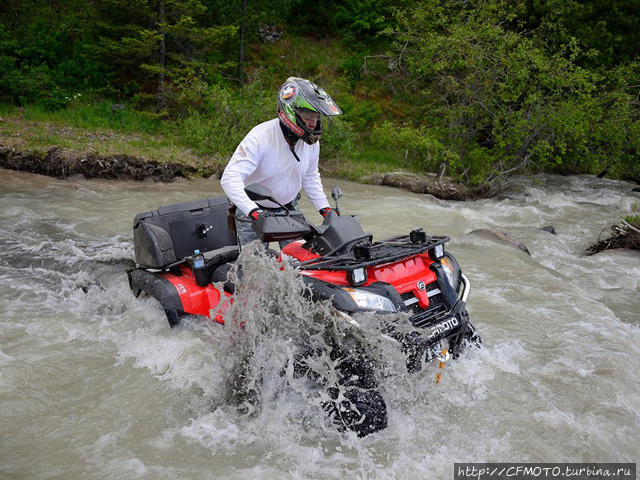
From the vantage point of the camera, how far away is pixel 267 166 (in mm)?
4453

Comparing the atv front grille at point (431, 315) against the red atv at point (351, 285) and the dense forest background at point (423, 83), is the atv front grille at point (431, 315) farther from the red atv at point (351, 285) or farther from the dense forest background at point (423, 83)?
the dense forest background at point (423, 83)

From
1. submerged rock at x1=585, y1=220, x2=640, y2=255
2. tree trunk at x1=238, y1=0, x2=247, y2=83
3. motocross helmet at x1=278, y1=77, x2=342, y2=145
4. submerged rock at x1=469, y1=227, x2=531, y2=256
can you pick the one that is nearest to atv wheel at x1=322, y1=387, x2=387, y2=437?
motocross helmet at x1=278, y1=77, x2=342, y2=145

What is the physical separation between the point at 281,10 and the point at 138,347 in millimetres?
19217

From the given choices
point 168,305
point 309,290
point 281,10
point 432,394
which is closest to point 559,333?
point 432,394

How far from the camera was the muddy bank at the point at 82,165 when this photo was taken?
36.5ft

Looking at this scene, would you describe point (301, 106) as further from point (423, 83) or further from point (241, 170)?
point (423, 83)

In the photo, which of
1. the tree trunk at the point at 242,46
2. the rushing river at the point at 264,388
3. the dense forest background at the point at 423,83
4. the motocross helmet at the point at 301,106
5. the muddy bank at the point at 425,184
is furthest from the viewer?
the tree trunk at the point at 242,46

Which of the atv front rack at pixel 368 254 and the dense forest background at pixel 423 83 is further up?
the dense forest background at pixel 423 83

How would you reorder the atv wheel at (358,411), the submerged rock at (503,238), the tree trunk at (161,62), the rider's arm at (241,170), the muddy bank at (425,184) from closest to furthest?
the atv wheel at (358,411) → the rider's arm at (241,170) → the submerged rock at (503,238) → the muddy bank at (425,184) → the tree trunk at (161,62)

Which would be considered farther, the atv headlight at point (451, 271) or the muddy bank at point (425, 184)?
the muddy bank at point (425, 184)

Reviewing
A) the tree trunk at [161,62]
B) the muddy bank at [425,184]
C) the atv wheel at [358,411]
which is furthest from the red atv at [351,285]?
the tree trunk at [161,62]

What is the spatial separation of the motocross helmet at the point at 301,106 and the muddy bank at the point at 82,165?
334 inches

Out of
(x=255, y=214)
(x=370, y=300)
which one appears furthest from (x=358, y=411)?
(x=255, y=214)

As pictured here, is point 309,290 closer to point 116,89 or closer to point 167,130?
point 167,130
